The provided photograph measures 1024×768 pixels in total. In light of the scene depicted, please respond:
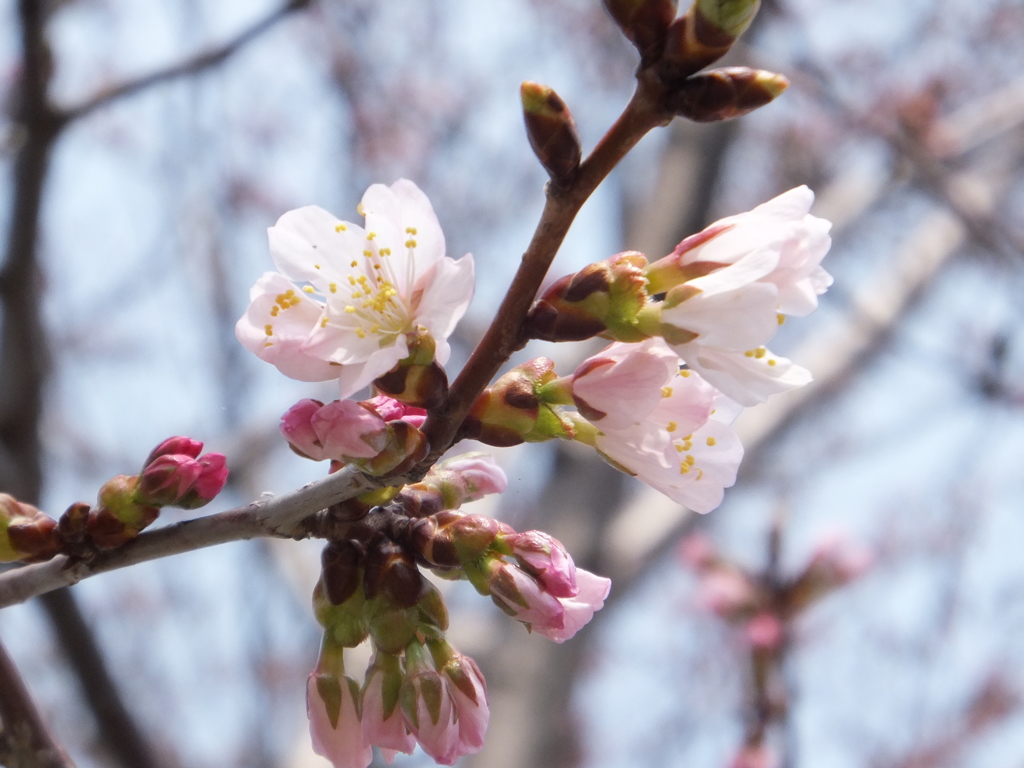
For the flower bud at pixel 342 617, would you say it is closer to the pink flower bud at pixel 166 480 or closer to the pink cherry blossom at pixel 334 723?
the pink cherry blossom at pixel 334 723

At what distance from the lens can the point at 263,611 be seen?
4141 millimetres

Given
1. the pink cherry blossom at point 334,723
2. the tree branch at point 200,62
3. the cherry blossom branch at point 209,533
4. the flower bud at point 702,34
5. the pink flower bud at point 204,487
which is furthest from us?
the tree branch at point 200,62

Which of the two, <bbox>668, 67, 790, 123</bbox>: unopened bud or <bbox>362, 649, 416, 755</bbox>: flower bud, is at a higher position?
<bbox>668, 67, 790, 123</bbox>: unopened bud

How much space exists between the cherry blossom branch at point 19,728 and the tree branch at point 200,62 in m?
1.61

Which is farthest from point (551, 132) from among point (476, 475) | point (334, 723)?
point (334, 723)

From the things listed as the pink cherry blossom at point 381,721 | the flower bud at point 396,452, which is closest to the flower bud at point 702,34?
the flower bud at point 396,452

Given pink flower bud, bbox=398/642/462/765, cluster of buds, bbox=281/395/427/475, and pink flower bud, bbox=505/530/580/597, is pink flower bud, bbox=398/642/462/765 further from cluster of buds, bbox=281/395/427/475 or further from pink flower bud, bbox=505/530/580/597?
cluster of buds, bbox=281/395/427/475

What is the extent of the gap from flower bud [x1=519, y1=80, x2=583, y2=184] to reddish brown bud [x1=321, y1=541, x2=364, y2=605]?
1.44 feet

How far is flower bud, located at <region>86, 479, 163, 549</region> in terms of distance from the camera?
87cm

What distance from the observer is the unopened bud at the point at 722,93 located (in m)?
0.72

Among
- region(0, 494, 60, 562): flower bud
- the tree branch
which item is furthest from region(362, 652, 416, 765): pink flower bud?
the tree branch

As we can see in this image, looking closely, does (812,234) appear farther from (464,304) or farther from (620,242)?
(620,242)

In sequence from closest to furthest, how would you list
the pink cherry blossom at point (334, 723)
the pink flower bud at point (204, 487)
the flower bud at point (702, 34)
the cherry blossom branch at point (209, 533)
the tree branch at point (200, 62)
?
1. the flower bud at point (702, 34)
2. the cherry blossom branch at point (209, 533)
3. the pink flower bud at point (204, 487)
4. the pink cherry blossom at point (334, 723)
5. the tree branch at point (200, 62)

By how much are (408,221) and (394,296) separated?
0.08m
